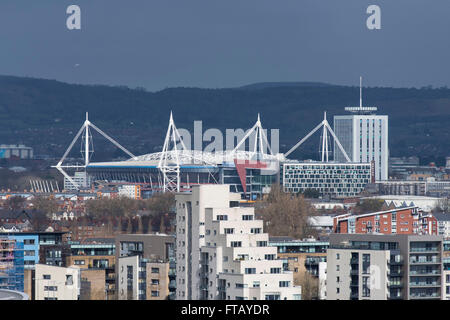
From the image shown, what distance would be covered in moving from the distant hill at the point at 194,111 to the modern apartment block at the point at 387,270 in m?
97.5

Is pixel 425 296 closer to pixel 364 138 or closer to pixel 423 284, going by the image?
pixel 423 284

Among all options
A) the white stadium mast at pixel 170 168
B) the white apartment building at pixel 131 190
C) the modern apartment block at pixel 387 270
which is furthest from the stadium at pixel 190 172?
the modern apartment block at pixel 387 270

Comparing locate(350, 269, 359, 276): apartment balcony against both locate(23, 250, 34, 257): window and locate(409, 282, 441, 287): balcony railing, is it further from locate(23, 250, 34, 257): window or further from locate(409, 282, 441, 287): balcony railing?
locate(23, 250, 34, 257): window

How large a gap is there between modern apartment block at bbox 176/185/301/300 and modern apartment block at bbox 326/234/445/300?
1223mm

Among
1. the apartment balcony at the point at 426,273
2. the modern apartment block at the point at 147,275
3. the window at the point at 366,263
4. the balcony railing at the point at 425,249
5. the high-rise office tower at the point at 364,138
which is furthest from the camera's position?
the high-rise office tower at the point at 364,138

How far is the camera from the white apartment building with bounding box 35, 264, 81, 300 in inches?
617

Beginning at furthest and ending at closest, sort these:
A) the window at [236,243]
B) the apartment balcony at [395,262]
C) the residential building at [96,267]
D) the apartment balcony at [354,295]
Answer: the residential building at [96,267], the apartment balcony at [395,262], the apartment balcony at [354,295], the window at [236,243]

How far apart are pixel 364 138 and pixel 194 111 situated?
182ft

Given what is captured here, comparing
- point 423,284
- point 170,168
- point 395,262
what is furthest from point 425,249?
point 170,168

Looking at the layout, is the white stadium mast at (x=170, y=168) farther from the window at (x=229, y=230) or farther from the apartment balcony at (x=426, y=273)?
the window at (x=229, y=230)

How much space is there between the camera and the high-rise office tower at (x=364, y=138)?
8981 centimetres

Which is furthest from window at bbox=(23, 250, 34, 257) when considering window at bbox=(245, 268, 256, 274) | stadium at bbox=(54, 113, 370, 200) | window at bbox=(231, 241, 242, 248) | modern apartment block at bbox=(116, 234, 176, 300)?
stadium at bbox=(54, 113, 370, 200)
